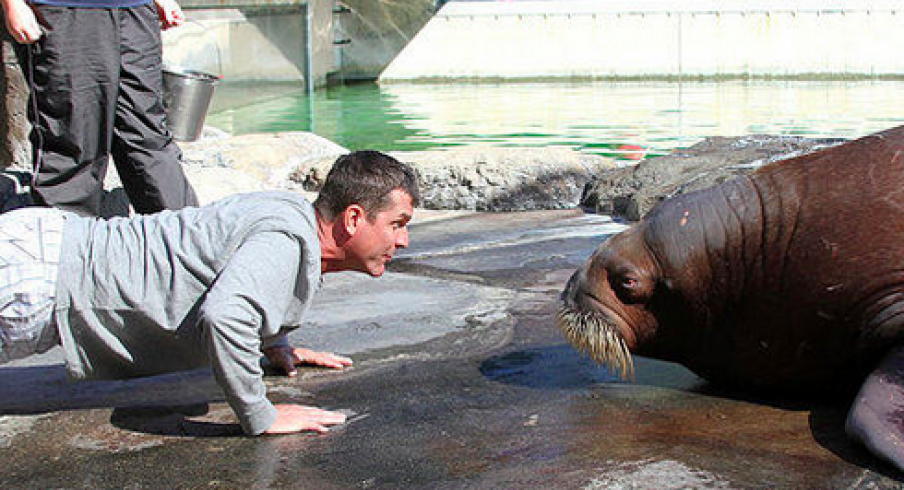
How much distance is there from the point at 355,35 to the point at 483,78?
2680 mm

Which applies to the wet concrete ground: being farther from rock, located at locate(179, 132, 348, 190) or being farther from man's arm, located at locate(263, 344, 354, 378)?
rock, located at locate(179, 132, 348, 190)

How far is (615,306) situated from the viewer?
379cm

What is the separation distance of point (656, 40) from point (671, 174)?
14045 millimetres

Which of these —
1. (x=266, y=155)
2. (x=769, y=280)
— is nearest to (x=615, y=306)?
(x=769, y=280)

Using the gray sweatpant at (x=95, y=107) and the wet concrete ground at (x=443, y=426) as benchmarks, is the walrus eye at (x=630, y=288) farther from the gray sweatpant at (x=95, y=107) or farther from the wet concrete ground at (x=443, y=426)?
the gray sweatpant at (x=95, y=107)

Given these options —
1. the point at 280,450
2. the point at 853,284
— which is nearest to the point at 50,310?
the point at 280,450

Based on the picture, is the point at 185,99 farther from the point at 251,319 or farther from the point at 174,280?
the point at 251,319

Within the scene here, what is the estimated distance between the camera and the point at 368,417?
3.42 meters

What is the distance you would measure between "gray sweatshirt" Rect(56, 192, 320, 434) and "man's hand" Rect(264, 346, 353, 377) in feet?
1.45

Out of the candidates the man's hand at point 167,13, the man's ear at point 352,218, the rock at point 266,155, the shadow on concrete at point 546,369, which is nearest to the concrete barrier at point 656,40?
the rock at point 266,155

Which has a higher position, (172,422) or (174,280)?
(174,280)

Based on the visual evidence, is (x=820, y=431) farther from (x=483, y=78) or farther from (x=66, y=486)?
(x=483, y=78)

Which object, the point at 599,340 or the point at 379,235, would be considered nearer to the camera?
the point at 379,235

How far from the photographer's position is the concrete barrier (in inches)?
805
